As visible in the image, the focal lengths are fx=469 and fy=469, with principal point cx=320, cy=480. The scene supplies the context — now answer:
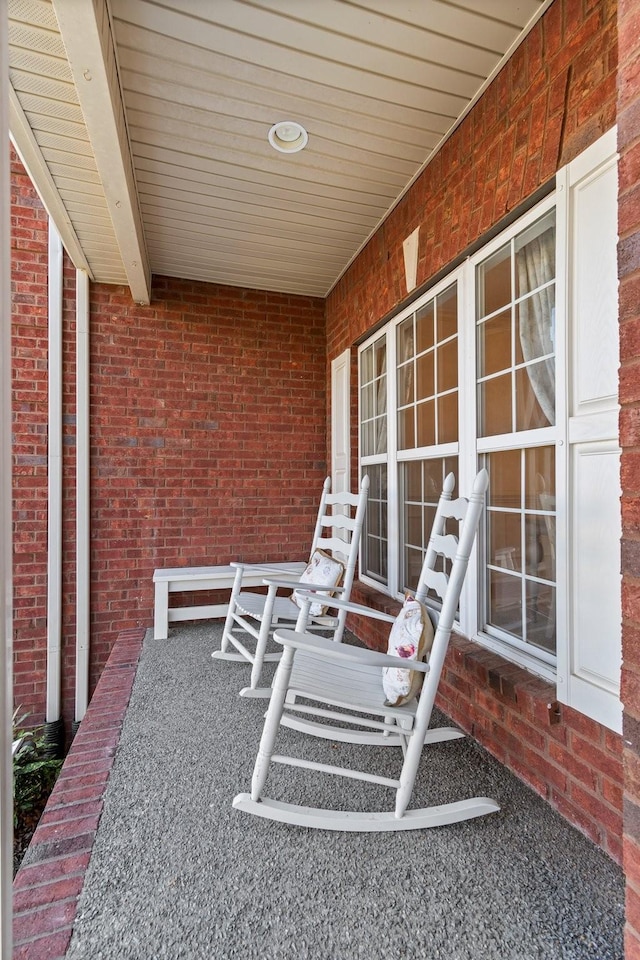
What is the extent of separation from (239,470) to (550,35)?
10.1 feet

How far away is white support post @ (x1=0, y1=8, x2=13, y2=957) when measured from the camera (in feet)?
2.41

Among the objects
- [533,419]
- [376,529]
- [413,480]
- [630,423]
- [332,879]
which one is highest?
[533,419]

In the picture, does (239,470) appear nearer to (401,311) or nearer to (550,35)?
(401,311)

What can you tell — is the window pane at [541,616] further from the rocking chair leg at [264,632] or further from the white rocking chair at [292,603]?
the rocking chair leg at [264,632]

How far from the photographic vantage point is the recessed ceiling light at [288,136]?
2143mm

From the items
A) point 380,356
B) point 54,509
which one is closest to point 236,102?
point 380,356

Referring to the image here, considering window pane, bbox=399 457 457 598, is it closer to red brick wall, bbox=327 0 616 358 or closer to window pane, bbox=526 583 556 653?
window pane, bbox=526 583 556 653

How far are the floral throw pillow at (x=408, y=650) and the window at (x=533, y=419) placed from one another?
44 cm

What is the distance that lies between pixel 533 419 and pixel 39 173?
2.58 meters

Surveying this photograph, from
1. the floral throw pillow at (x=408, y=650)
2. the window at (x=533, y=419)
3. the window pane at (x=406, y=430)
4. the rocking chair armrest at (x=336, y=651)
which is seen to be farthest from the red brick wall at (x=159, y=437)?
the rocking chair armrest at (x=336, y=651)

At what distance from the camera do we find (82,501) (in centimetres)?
348

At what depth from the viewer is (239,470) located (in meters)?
3.89

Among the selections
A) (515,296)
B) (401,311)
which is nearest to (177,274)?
(401,311)

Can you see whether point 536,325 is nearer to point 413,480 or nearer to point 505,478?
point 505,478
